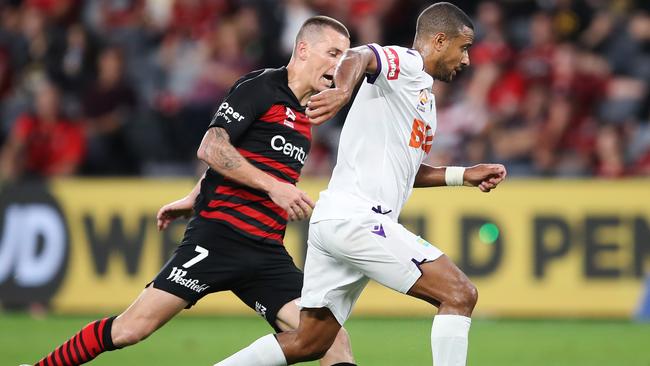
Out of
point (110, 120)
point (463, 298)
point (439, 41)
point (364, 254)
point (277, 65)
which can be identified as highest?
point (277, 65)

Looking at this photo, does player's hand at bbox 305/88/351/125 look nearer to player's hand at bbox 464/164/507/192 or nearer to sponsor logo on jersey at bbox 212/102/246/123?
sponsor logo on jersey at bbox 212/102/246/123

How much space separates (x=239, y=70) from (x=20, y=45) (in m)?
3.47

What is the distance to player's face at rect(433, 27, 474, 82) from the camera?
20.9 ft

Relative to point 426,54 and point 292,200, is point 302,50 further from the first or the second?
point 292,200

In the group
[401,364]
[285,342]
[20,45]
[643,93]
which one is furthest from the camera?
[20,45]

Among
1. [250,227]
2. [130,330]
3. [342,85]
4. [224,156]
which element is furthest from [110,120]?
[342,85]

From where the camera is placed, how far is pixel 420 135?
20.9 feet

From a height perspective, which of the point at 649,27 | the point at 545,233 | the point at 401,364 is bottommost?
the point at 401,364

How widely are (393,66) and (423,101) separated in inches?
13.8

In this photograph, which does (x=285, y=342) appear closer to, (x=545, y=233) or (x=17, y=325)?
(x=17, y=325)

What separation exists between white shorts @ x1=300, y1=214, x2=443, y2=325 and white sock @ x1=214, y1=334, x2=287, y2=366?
1.42ft

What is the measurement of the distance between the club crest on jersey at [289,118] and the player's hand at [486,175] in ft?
3.53

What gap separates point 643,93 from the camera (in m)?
14.8

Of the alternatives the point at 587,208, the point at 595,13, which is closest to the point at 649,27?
the point at 595,13
